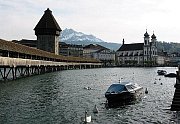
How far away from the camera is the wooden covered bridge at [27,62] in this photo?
47.3m

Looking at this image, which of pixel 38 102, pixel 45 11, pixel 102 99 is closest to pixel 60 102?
pixel 38 102

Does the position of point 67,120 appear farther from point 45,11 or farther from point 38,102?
point 45,11

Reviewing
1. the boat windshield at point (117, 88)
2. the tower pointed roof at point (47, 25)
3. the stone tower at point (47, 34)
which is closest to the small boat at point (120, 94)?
the boat windshield at point (117, 88)

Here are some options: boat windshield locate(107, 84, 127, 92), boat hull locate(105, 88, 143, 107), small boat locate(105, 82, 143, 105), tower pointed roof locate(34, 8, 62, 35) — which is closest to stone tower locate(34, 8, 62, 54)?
tower pointed roof locate(34, 8, 62, 35)

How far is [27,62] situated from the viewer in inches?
2233

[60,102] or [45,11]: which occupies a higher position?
[45,11]

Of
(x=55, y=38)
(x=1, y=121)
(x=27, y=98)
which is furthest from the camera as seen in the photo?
(x=55, y=38)

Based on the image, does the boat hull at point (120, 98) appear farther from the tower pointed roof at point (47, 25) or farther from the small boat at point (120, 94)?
the tower pointed roof at point (47, 25)

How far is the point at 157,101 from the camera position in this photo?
33031 mm

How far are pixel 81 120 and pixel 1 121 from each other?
556 centimetres

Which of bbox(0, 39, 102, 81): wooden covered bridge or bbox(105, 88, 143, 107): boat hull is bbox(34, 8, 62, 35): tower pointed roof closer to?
bbox(0, 39, 102, 81): wooden covered bridge

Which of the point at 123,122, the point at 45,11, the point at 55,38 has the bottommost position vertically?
the point at 123,122

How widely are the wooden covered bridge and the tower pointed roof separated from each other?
47.1 ft

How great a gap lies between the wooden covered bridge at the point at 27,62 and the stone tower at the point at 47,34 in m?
10.0
